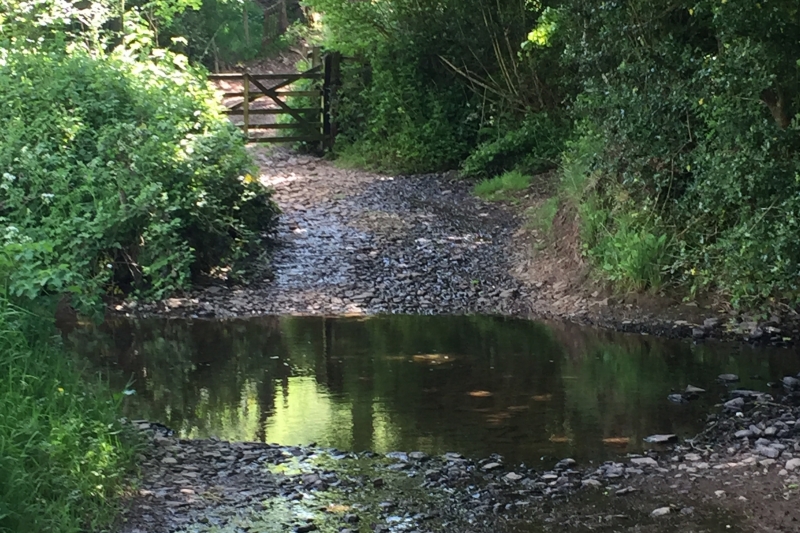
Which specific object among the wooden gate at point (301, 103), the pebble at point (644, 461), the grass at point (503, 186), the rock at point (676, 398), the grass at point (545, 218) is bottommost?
the pebble at point (644, 461)

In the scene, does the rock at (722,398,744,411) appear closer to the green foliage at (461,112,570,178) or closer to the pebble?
the pebble

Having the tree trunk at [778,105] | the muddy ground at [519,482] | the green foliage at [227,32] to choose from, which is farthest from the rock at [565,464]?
the green foliage at [227,32]

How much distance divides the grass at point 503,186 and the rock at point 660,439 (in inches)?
346

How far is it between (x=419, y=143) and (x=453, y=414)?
1108cm

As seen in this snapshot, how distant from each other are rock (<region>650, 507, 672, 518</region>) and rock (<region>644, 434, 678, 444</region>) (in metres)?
1.29

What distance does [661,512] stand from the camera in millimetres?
5113

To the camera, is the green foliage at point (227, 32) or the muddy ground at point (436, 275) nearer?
the muddy ground at point (436, 275)

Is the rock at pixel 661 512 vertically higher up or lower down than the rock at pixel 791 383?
lower down

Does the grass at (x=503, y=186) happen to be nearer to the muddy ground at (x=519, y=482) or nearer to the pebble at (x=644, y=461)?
the muddy ground at (x=519, y=482)

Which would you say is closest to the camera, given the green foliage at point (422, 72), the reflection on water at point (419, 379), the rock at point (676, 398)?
the reflection on water at point (419, 379)

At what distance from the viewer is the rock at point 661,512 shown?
16.7 ft

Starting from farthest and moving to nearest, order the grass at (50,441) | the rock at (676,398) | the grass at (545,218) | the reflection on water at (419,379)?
the grass at (545,218) < the rock at (676,398) < the reflection on water at (419,379) < the grass at (50,441)

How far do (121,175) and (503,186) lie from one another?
22.4 ft

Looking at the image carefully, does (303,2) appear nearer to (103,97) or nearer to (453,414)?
(103,97)
